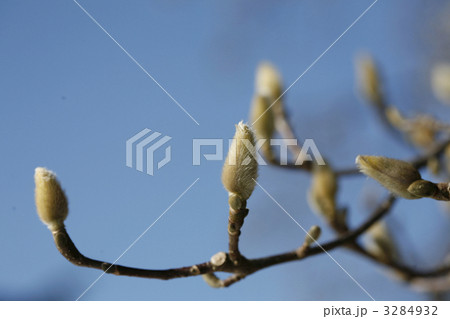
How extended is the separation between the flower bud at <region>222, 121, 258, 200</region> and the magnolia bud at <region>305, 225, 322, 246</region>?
18 centimetres

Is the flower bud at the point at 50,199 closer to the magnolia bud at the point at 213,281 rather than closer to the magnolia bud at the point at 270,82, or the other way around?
the magnolia bud at the point at 213,281

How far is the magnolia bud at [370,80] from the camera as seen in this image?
6.14 ft

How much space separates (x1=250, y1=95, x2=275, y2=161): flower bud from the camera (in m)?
1.41

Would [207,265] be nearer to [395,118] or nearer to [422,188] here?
[422,188]

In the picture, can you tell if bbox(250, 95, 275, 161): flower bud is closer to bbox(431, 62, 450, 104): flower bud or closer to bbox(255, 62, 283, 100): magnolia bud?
bbox(255, 62, 283, 100): magnolia bud

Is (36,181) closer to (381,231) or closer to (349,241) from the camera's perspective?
(349,241)

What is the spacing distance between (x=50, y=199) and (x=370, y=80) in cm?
130

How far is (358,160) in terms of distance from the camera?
Answer: 2.78 ft

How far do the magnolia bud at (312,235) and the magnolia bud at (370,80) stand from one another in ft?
3.25

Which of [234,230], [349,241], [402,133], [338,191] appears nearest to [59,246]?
[234,230]

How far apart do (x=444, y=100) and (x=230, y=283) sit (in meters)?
1.08

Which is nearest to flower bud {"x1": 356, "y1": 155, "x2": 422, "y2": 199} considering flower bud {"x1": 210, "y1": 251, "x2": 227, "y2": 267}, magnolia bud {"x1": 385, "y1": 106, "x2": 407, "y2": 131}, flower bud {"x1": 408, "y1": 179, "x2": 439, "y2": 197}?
flower bud {"x1": 408, "y1": 179, "x2": 439, "y2": 197}

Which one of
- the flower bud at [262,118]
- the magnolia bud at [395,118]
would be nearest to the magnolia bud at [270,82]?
the flower bud at [262,118]
